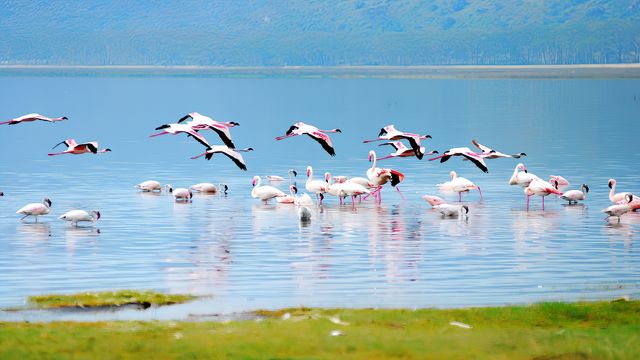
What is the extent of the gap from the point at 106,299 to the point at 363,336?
243 inches

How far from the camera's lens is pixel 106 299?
21641 mm

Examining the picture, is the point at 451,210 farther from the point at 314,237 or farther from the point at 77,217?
the point at 77,217

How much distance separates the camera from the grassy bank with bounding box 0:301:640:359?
16.0 meters

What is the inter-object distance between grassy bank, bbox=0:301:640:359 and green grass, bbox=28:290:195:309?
8.14 feet

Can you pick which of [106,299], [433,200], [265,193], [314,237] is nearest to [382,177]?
[433,200]

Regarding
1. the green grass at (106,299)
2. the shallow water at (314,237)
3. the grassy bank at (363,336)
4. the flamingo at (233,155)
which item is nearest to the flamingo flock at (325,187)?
the flamingo at (233,155)

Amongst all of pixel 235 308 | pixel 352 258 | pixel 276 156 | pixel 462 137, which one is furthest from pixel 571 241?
pixel 462 137

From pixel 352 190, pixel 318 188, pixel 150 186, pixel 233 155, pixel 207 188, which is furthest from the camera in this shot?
pixel 150 186

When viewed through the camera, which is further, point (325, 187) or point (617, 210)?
point (325, 187)

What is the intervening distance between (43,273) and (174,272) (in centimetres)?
258

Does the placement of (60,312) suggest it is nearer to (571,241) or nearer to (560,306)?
(560,306)

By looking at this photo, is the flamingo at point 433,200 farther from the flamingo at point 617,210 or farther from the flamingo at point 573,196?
the flamingo at point 617,210

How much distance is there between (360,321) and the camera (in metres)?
18.7

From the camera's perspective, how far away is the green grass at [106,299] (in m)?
21.3
